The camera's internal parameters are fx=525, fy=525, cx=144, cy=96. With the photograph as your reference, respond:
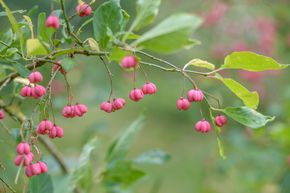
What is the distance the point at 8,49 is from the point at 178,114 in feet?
13.9

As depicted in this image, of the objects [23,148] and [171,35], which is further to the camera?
[23,148]

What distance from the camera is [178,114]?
503 cm

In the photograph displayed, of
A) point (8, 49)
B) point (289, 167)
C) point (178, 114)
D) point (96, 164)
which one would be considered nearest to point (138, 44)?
point (8, 49)

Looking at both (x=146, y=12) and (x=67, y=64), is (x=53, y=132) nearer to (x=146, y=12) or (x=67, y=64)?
(x=67, y=64)

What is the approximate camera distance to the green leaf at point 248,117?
83 centimetres

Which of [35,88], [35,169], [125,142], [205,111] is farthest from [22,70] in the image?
[205,111]

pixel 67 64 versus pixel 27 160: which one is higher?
pixel 67 64

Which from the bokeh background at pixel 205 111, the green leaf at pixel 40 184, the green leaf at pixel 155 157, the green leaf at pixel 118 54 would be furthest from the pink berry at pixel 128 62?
the green leaf at pixel 155 157

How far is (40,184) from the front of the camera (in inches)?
38.5

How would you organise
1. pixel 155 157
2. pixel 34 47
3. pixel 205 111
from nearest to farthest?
pixel 34 47
pixel 155 157
pixel 205 111

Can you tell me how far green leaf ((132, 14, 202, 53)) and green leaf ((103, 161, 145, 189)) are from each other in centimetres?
76

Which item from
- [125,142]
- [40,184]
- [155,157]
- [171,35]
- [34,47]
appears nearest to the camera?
[171,35]

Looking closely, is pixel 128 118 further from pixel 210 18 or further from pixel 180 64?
pixel 210 18

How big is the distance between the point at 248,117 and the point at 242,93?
0.14 ft
